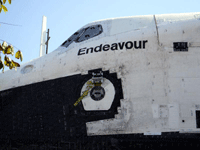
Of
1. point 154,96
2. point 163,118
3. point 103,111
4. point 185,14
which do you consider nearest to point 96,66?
point 103,111

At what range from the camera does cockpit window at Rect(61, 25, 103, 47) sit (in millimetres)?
7246

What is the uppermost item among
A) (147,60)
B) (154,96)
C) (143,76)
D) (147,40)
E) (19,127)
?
(147,40)

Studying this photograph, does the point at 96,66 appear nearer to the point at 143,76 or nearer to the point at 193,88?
the point at 143,76

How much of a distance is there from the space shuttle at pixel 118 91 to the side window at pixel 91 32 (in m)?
0.46

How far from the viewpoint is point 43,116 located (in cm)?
636

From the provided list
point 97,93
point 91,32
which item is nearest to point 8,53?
point 97,93

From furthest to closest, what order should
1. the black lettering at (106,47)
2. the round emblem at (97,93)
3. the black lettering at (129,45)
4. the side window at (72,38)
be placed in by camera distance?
the side window at (72,38) → the black lettering at (106,47) → the black lettering at (129,45) → the round emblem at (97,93)

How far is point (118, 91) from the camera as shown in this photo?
6285mm

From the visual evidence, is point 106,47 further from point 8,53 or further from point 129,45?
point 8,53

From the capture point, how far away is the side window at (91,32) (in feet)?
23.7

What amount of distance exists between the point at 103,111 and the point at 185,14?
11.6ft

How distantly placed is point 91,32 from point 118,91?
208 centimetres

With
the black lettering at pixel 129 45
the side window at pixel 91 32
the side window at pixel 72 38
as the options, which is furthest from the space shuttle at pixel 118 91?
the side window at pixel 72 38

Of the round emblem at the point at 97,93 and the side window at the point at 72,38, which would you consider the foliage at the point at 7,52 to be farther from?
the side window at the point at 72,38
